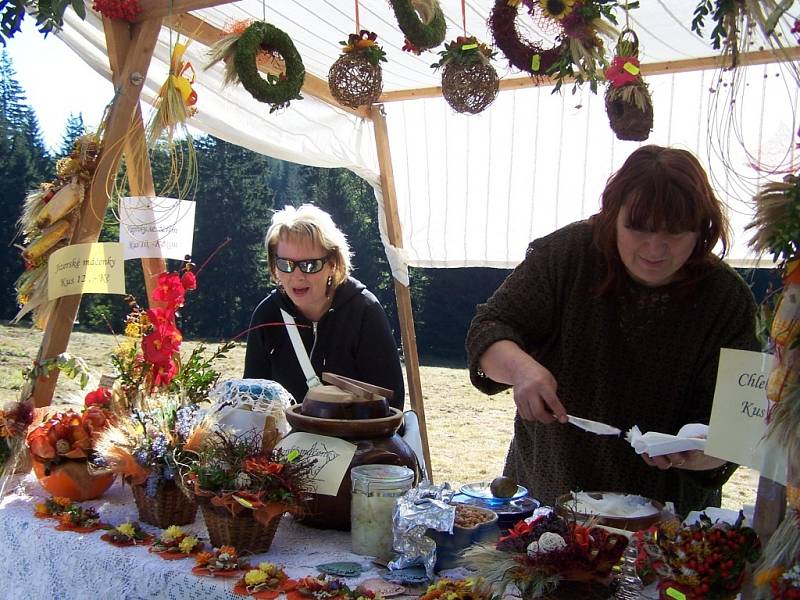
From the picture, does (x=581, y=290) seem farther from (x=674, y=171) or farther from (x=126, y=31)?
(x=126, y=31)

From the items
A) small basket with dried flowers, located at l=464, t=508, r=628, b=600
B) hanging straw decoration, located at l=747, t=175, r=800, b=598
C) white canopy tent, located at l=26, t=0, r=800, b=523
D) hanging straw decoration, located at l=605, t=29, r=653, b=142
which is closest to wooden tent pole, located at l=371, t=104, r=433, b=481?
white canopy tent, located at l=26, t=0, r=800, b=523

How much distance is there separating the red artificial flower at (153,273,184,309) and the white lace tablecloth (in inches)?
18.3

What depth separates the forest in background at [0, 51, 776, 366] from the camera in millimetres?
8062

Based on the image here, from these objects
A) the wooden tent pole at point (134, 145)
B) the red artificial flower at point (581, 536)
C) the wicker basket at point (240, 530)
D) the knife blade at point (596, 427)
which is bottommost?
the wicker basket at point (240, 530)

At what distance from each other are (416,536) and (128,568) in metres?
0.56

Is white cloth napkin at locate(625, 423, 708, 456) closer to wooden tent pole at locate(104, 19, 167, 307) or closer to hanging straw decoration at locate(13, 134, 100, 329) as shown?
wooden tent pole at locate(104, 19, 167, 307)

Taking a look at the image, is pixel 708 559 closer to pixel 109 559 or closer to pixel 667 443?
pixel 667 443

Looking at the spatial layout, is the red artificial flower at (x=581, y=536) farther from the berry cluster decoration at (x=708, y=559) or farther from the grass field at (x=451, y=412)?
the grass field at (x=451, y=412)

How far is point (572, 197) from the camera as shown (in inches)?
137

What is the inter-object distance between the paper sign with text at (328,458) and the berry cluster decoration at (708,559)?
1.92 ft

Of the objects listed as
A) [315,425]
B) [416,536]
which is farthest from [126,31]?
[416,536]

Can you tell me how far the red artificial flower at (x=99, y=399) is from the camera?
185 centimetres

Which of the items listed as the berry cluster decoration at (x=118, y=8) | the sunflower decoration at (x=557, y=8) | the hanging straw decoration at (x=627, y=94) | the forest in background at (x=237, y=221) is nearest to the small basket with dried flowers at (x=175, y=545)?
the sunflower decoration at (x=557, y=8)

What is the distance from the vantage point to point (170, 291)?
6.04 feet
